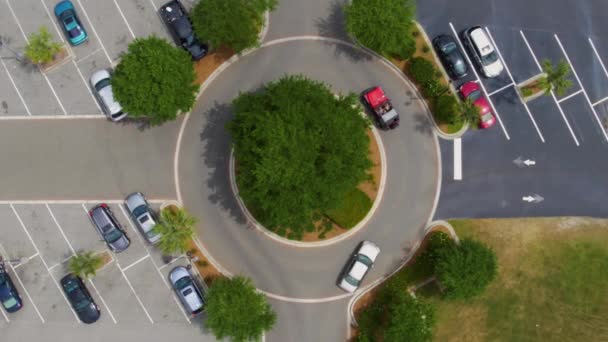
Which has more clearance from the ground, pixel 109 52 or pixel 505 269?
pixel 109 52

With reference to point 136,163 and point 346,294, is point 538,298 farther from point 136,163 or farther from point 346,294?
point 136,163

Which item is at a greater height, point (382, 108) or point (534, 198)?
point (382, 108)

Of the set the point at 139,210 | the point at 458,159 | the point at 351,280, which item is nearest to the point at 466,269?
the point at 351,280

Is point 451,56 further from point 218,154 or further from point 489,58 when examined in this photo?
point 218,154

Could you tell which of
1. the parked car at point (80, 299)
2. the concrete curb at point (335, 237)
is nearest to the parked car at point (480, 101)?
the concrete curb at point (335, 237)

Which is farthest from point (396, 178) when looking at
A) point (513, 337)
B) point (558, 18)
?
point (558, 18)

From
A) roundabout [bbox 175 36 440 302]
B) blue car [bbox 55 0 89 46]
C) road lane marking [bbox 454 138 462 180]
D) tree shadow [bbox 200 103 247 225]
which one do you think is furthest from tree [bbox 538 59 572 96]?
blue car [bbox 55 0 89 46]
